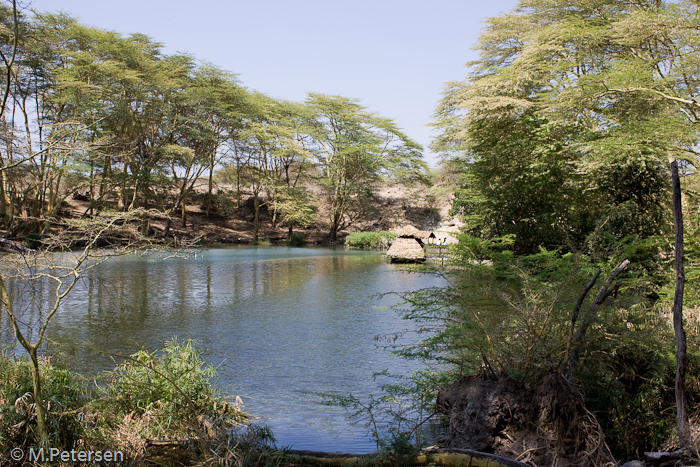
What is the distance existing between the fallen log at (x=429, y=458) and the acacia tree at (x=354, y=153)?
85.0 feet

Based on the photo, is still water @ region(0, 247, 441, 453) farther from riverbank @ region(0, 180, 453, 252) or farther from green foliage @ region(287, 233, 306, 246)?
green foliage @ region(287, 233, 306, 246)

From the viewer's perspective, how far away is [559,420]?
312 cm

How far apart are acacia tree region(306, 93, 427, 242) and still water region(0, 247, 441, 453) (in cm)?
1597

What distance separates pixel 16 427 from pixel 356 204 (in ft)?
94.4

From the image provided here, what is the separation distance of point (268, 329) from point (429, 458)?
4580mm

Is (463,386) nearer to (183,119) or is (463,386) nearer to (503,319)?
(503,319)

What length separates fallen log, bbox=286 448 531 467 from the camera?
279 centimetres

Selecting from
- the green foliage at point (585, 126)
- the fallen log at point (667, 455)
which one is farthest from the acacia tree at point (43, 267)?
the green foliage at point (585, 126)

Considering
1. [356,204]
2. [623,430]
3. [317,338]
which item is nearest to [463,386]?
[623,430]

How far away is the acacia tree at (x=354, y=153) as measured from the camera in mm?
28969

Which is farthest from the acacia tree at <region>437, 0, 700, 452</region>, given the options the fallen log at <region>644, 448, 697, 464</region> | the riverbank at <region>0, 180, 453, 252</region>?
the riverbank at <region>0, 180, 453, 252</region>

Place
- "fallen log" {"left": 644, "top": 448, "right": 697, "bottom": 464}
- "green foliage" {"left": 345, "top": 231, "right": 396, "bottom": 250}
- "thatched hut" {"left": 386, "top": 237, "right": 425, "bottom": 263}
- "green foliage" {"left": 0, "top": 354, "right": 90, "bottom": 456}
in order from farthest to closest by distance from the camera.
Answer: "green foliage" {"left": 345, "top": 231, "right": 396, "bottom": 250}, "thatched hut" {"left": 386, "top": 237, "right": 425, "bottom": 263}, "green foliage" {"left": 0, "top": 354, "right": 90, "bottom": 456}, "fallen log" {"left": 644, "top": 448, "right": 697, "bottom": 464}

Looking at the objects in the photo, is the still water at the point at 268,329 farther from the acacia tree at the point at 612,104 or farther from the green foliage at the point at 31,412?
the acacia tree at the point at 612,104

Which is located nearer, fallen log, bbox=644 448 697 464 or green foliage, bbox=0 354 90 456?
fallen log, bbox=644 448 697 464
